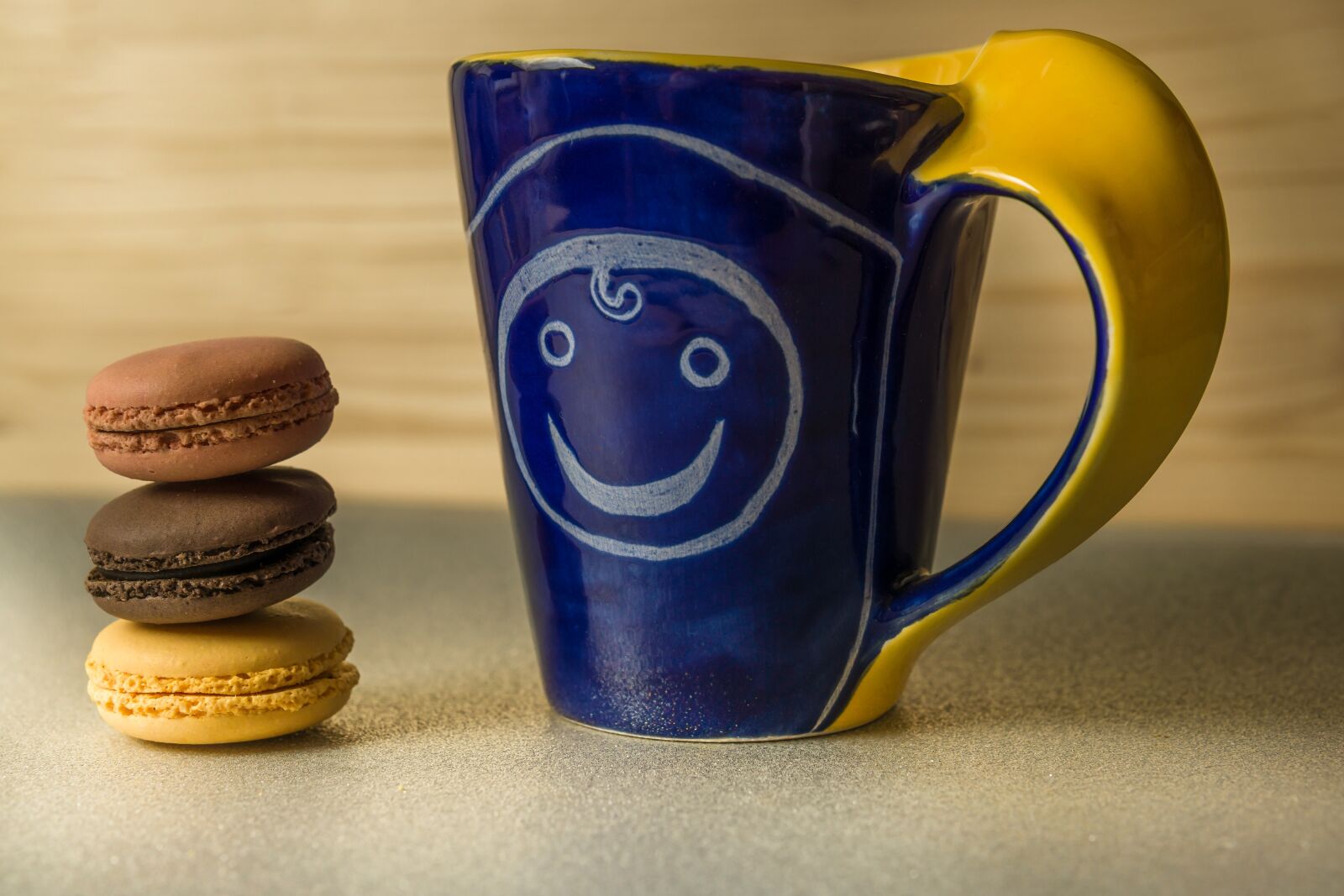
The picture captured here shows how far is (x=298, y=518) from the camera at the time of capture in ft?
1.51

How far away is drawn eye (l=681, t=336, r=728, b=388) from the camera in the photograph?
424 millimetres

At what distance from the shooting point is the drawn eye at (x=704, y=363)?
424 mm

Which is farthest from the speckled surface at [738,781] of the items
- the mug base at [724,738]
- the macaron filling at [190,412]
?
the macaron filling at [190,412]

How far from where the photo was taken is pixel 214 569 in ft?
1.47

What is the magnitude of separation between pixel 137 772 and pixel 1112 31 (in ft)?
1.93

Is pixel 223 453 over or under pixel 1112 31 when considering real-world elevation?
under

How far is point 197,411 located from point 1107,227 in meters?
0.27

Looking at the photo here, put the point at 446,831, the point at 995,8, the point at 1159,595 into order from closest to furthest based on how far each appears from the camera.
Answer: the point at 446,831, the point at 1159,595, the point at 995,8

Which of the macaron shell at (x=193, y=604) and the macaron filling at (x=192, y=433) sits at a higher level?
the macaron filling at (x=192, y=433)

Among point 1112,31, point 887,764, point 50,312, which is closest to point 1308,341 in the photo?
point 1112,31

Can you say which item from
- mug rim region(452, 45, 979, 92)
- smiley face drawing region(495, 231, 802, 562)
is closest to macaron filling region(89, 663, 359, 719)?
smiley face drawing region(495, 231, 802, 562)

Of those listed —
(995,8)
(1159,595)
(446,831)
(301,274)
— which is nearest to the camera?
(446,831)

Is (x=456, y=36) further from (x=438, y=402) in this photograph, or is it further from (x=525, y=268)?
(x=525, y=268)

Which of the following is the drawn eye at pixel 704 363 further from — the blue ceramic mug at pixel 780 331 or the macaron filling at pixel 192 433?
the macaron filling at pixel 192 433
